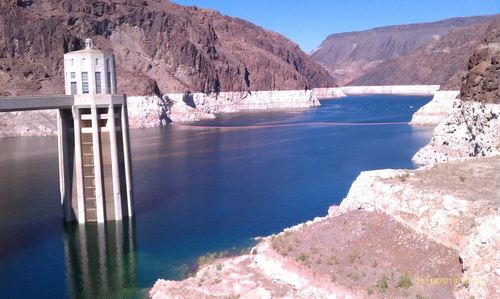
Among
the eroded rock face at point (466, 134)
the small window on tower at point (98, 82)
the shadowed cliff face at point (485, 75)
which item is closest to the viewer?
the small window on tower at point (98, 82)

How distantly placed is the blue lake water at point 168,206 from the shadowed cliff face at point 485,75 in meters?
14.4

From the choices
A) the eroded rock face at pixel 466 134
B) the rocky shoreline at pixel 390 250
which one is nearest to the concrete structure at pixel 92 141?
the rocky shoreline at pixel 390 250

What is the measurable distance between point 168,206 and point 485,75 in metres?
28.8

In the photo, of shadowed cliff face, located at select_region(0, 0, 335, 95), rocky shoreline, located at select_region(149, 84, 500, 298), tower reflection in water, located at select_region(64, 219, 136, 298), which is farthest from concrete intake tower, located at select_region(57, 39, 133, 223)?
shadowed cliff face, located at select_region(0, 0, 335, 95)

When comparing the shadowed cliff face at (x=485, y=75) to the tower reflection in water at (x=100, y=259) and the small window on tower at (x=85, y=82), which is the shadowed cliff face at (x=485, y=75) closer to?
the tower reflection in water at (x=100, y=259)

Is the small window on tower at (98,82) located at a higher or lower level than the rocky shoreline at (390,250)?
higher

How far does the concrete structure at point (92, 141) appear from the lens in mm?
41062

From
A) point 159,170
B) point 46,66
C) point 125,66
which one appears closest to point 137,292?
point 159,170

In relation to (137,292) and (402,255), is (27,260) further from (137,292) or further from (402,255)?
(402,255)

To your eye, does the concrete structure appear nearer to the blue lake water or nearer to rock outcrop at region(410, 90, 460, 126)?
the blue lake water

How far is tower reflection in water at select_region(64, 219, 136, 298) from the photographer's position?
30641 mm

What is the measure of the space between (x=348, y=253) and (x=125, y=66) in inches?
5932

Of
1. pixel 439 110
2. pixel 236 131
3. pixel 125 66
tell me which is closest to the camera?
pixel 439 110

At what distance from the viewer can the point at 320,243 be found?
1054 inches
